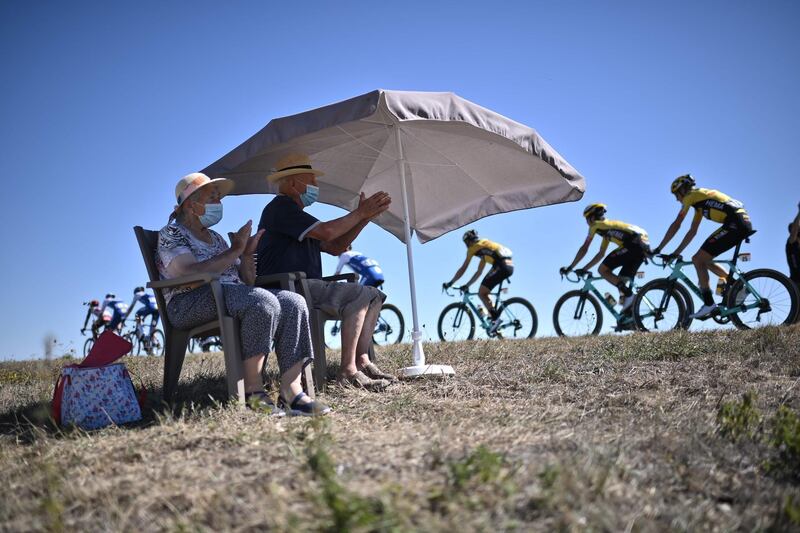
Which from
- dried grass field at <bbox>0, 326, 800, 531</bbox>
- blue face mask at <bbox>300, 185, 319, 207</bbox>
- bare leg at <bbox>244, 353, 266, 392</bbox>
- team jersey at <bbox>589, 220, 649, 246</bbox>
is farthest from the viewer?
team jersey at <bbox>589, 220, 649, 246</bbox>

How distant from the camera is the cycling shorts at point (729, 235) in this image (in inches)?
327

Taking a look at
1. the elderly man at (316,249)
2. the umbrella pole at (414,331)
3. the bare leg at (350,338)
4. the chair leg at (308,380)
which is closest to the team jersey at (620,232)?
the umbrella pole at (414,331)

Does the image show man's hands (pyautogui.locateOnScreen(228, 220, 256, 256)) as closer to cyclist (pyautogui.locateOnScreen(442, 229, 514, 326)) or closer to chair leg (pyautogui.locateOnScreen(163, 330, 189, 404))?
chair leg (pyautogui.locateOnScreen(163, 330, 189, 404))

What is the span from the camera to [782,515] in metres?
2.28

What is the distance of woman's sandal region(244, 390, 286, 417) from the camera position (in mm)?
3620

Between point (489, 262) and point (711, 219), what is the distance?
461 cm

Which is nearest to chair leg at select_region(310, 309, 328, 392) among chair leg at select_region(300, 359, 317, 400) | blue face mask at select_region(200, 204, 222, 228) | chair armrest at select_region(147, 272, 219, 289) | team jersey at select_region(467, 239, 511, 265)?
chair leg at select_region(300, 359, 317, 400)

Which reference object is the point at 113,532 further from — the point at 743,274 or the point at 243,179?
the point at 743,274

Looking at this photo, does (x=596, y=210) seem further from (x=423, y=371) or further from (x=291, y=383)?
(x=291, y=383)

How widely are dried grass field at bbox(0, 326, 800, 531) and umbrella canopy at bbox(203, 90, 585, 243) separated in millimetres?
1911

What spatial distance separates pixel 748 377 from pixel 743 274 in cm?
396

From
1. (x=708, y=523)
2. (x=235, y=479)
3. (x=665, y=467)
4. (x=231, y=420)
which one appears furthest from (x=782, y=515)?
(x=231, y=420)

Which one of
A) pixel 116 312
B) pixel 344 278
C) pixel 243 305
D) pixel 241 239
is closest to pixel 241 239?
pixel 241 239

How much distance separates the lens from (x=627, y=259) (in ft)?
34.2
